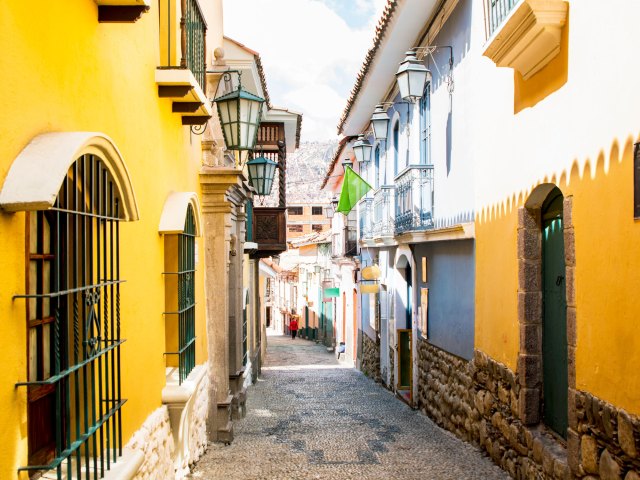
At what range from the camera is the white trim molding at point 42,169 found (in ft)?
8.79

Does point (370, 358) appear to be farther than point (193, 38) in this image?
Yes

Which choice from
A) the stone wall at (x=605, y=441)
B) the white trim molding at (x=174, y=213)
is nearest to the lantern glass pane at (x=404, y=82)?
the white trim molding at (x=174, y=213)

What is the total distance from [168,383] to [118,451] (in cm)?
197

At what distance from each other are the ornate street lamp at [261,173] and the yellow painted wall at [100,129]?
5195 millimetres

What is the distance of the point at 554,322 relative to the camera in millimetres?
6562

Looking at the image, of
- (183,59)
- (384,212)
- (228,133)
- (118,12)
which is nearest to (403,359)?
(384,212)

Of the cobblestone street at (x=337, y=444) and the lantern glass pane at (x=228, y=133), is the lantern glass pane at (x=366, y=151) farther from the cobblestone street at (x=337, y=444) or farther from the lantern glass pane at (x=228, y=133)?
the lantern glass pane at (x=228, y=133)

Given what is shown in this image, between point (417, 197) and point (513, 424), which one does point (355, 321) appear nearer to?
point (417, 197)

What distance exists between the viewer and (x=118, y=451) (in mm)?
4320

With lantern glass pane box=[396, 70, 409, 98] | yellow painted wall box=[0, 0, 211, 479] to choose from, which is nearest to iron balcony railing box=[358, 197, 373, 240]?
lantern glass pane box=[396, 70, 409, 98]

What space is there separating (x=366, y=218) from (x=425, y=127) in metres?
6.29

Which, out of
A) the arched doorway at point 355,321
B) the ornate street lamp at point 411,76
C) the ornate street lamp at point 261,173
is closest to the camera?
the ornate street lamp at point 411,76

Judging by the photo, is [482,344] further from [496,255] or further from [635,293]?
[635,293]

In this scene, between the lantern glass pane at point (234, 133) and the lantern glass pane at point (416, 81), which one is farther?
the lantern glass pane at point (416, 81)
